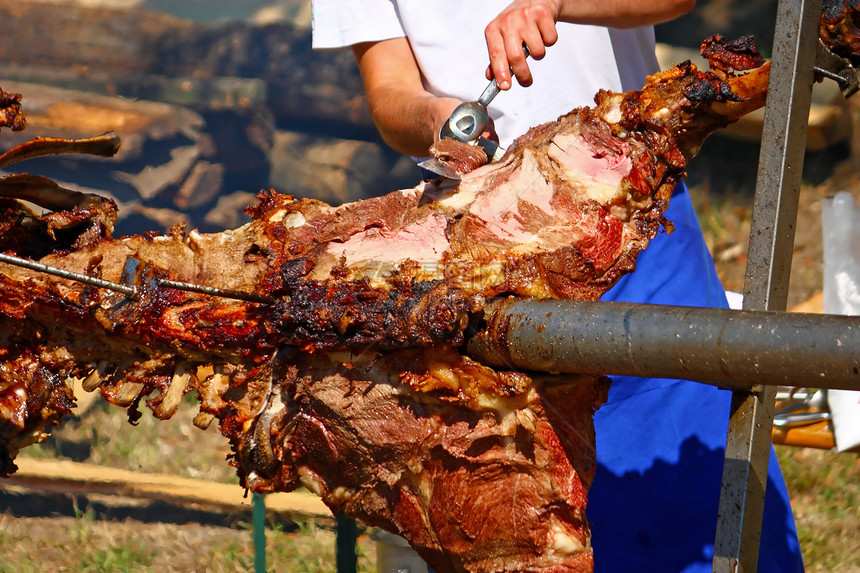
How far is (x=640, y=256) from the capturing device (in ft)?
9.34

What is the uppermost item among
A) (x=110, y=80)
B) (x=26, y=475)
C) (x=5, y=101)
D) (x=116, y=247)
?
(x=110, y=80)

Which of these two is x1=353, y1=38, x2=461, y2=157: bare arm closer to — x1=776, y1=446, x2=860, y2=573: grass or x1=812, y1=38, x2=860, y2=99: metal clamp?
x1=812, y1=38, x2=860, y2=99: metal clamp

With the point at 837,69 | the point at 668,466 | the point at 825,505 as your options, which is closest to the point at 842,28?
the point at 837,69

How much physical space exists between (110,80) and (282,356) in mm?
5099

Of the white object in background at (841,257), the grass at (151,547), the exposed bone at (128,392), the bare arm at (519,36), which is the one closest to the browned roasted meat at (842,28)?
the bare arm at (519,36)

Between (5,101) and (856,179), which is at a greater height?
(856,179)

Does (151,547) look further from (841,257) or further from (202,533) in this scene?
(841,257)

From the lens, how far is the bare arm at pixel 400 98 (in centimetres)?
279

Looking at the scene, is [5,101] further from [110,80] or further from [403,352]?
[110,80]

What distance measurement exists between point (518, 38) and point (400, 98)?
0.85 metres

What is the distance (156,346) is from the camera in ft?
6.84

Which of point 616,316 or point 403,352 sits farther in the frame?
point 403,352

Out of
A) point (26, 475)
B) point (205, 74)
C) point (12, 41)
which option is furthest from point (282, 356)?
point (12, 41)

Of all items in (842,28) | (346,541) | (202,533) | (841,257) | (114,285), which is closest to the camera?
(842,28)
